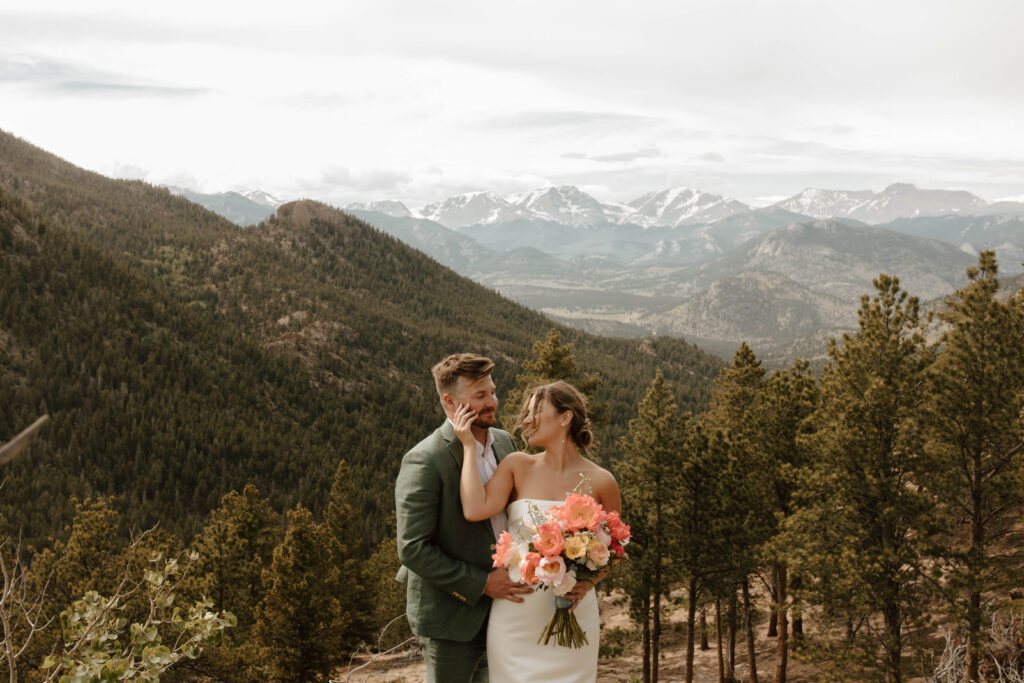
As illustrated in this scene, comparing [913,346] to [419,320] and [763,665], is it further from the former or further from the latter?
[419,320]

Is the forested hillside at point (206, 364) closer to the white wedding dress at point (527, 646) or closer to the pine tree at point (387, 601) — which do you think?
the pine tree at point (387, 601)

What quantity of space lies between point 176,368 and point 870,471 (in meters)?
112

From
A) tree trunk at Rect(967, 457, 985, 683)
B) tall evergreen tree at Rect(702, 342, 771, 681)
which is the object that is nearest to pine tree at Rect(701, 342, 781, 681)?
tall evergreen tree at Rect(702, 342, 771, 681)

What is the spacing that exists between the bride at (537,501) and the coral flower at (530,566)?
29 centimetres

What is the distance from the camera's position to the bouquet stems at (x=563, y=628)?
17.9ft

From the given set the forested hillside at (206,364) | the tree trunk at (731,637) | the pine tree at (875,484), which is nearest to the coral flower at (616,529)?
the pine tree at (875,484)

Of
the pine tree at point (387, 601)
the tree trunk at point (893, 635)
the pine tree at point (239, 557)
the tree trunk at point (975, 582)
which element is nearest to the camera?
the tree trunk at point (975, 582)

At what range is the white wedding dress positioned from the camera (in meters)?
5.52

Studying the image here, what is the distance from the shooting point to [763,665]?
29.0 meters

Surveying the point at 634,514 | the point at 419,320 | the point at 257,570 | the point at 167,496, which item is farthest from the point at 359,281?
the point at 634,514

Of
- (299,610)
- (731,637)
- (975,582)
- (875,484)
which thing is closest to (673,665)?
(731,637)

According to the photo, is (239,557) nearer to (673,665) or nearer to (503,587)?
(673,665)

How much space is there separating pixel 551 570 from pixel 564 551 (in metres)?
0.20

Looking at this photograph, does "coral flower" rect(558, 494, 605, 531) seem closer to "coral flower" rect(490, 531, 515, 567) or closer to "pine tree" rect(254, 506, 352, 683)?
"coral flower" rect(490, 531, 515, 567)
